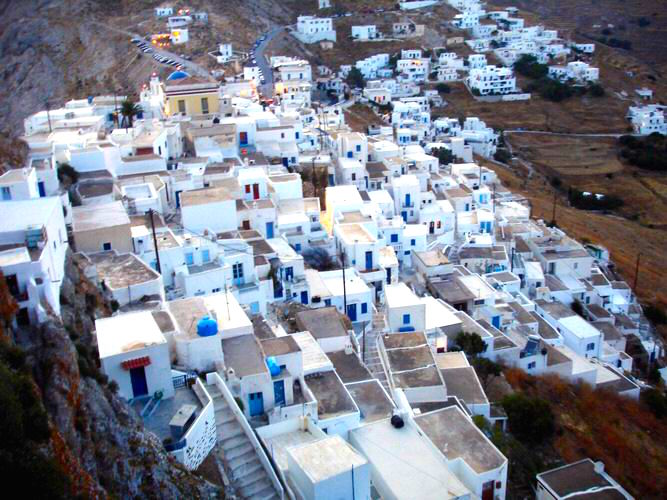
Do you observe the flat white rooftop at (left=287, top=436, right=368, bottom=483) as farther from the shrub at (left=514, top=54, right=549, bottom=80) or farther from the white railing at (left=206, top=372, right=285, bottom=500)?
the shrub at (left=514, top=54, right=549, bottom=80)

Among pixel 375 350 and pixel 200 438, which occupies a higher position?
pixel 200 438

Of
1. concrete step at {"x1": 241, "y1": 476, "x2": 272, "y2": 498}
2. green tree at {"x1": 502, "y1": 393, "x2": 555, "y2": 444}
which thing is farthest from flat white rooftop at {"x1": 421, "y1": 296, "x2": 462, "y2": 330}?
concrete step at {"x1": 241, "y1": 476, "x2": 272, "y2": 498}

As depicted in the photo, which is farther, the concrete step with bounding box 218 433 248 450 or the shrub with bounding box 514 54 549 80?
the shrub with bounding box 514 54 549 80

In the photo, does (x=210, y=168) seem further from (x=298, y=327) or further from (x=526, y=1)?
(x=526, y=1)

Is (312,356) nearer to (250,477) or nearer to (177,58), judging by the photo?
(250,477)

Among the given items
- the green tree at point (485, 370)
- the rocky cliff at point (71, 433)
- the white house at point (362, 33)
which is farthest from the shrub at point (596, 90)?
the rocky cliff at point (71, 433)

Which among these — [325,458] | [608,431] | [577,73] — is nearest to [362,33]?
[577,73]

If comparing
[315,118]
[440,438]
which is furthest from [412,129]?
[440,438]
